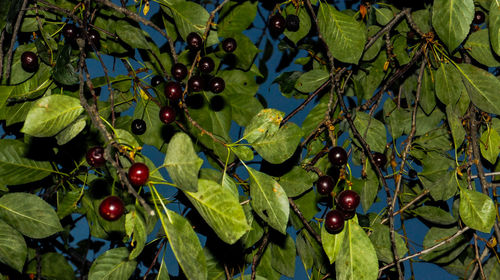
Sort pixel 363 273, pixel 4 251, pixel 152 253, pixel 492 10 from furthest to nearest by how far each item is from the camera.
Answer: pixel 152 253 → pixel 492 10 → pixel 4 251 → pixel 363 273

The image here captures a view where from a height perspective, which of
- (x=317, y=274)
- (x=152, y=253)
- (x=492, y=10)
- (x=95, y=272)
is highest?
(x=492, y=10)

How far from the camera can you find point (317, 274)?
1.46m

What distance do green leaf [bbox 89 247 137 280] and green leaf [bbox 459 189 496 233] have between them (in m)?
0.83

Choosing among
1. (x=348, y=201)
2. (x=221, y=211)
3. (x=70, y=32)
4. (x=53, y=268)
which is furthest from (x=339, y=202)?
(x=53, y=268)

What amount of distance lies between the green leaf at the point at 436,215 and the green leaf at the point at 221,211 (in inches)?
35.5

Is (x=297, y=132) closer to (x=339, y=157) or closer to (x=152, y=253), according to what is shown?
(x=339, y=157)

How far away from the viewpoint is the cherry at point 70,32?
130cm

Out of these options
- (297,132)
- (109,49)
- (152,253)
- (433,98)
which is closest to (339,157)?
(297,132)

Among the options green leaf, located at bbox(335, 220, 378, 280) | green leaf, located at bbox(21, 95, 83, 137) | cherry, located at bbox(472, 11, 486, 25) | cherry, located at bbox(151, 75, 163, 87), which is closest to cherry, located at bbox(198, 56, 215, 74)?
cherry, located at bbox(151, 75, 163, 87)

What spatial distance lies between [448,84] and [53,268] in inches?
51.3

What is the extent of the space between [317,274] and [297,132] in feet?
1.84

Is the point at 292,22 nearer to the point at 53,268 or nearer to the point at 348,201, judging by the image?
the point at 348,201

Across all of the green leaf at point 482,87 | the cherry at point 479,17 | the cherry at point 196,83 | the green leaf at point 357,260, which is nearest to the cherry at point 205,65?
the cherry at point 196,83

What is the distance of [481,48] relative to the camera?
1434 mm
